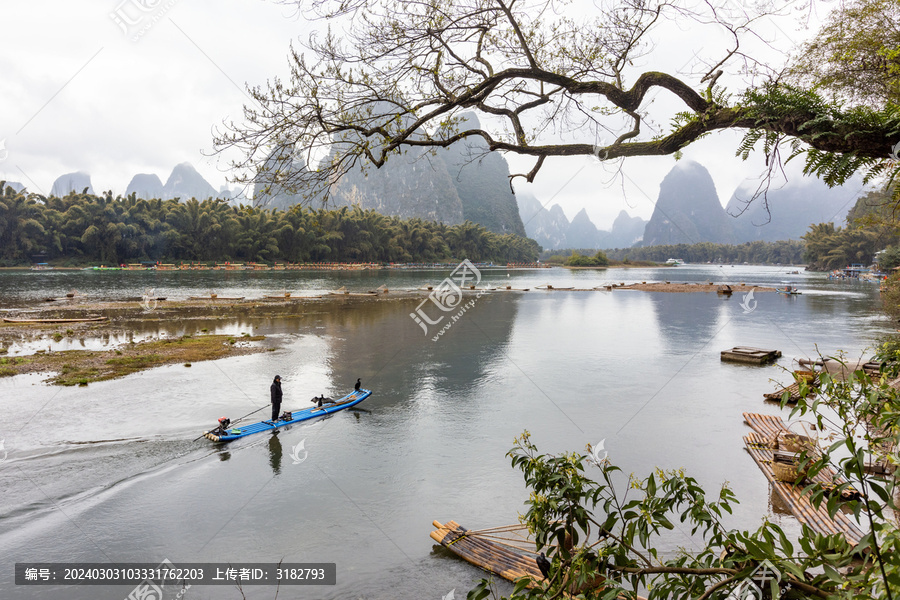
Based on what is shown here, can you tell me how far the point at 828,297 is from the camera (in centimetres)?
4884

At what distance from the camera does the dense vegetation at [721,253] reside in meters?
172

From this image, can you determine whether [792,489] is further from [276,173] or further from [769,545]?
[276,173]

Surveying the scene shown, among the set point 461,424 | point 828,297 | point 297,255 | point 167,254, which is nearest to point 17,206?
point 167,254

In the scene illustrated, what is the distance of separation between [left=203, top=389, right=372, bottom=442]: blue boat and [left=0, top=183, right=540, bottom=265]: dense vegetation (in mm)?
44637

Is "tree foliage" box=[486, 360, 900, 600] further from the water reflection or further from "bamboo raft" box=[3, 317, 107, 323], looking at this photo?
"bamboo raft" box=[3, 317, 107, 323]

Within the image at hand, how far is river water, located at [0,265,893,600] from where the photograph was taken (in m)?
7.60

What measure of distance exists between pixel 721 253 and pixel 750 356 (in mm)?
186305

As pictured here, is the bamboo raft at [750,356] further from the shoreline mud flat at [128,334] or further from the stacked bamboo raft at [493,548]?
the shoreline mud flat at [128,334]

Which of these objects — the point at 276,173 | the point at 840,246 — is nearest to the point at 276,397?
the point at 276,173

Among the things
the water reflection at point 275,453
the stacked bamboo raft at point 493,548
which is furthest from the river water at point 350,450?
the stacked bamboo raft at point 493,548

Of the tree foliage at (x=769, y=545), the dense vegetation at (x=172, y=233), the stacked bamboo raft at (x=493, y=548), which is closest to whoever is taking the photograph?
the tree foliage at (x=769, y=545)

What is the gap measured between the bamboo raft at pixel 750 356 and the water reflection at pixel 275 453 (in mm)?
17985

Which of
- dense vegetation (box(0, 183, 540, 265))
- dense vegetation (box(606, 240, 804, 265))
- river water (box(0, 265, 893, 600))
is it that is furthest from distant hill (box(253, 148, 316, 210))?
dense vegetation (box(606, 240, 804, 265))

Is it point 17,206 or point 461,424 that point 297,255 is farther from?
point 461,424
